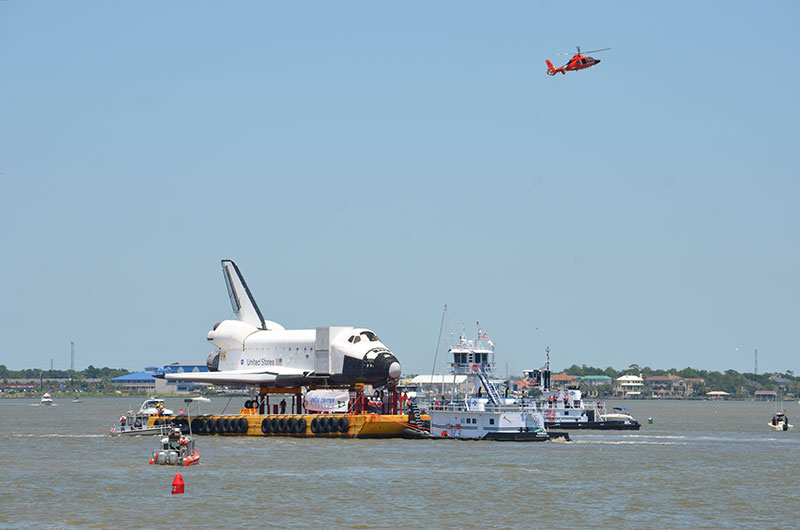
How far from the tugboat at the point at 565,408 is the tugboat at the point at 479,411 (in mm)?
17250

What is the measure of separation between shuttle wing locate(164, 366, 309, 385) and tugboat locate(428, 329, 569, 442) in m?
12.0

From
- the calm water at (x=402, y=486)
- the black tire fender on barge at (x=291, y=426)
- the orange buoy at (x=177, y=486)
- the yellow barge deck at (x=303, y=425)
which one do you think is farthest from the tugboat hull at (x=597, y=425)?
the orange buoy at (x=177, y=486)

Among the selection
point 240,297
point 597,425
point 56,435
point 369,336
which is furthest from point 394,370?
point 56,435

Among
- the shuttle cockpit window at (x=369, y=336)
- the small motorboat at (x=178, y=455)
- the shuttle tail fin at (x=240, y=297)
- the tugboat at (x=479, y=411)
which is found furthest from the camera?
the shuttle tail fin at (x=240, y=297)

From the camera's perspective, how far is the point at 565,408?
96.4m

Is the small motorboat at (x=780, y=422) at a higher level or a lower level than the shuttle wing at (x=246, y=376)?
lower

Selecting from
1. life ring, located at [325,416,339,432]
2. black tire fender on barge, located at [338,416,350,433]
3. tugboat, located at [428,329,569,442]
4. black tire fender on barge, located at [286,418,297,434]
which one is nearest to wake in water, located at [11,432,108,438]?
black tire fender on barge, located at [286,418,297,434]

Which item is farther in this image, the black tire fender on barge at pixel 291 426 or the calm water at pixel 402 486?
the black tire fender on barge at pixel 291 426

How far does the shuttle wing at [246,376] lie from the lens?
8369 centimetres

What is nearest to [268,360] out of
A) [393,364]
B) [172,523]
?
[393,364]

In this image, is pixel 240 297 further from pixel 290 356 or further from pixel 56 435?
pixel 56 435

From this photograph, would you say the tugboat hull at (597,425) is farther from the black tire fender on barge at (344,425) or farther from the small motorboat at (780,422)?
the black tire fender on barge at (344,425)

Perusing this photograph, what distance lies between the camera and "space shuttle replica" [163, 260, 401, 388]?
81.0 meters

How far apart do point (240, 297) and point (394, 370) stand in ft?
59.8
